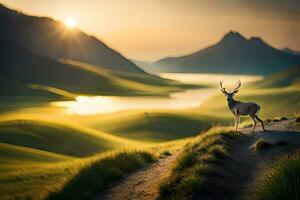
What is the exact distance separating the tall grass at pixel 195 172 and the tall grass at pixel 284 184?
93.2 inches

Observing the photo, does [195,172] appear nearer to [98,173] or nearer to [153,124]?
[98,173]

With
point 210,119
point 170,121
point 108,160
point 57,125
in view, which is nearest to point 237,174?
point 108,160

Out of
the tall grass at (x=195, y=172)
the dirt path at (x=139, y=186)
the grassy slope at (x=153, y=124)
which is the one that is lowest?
the dirt path at (x=139, y=186)

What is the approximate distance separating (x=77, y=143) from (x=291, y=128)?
51851 millimetres

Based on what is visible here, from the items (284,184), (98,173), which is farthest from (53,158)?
(284,184)

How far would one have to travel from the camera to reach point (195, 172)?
14.4m

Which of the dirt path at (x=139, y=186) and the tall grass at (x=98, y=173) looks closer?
the dirt path at (x=139, y=186)

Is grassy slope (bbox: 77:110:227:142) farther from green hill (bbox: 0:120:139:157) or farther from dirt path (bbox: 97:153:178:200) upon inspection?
dirt path (bbox: 97:153:178:200)

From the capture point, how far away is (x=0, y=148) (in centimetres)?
5450

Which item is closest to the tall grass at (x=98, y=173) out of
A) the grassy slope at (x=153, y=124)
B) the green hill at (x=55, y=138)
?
the green hill at (x=55, y=138)

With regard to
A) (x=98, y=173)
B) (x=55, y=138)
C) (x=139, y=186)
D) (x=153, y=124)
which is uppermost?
(x=153, y=124)

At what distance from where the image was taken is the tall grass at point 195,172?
43.4 ft

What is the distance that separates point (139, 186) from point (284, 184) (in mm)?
6886

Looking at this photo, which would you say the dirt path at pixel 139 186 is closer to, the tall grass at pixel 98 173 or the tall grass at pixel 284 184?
the tall grass at pixel 98 173
